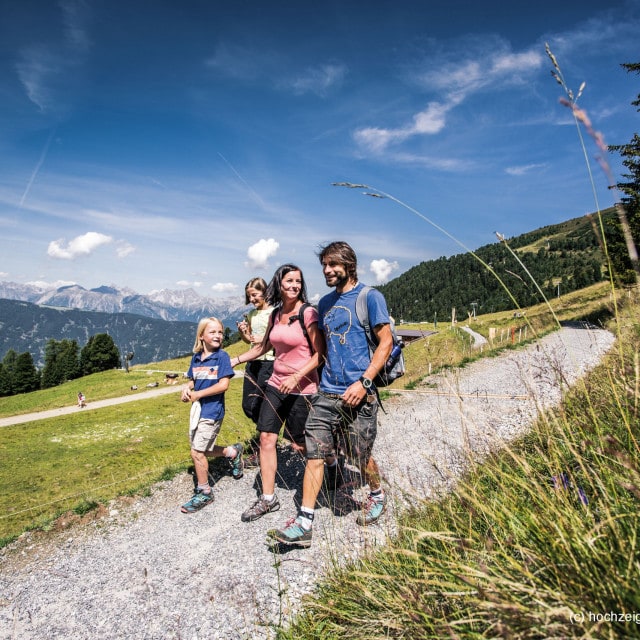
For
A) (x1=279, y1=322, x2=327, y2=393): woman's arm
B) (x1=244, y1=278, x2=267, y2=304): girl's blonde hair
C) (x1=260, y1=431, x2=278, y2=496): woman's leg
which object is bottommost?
(x1=260, y1=431, x2=278, y2=496): woman's leg

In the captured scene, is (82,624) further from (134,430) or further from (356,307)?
(134,430)

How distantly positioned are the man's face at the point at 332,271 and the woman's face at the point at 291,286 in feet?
2.55

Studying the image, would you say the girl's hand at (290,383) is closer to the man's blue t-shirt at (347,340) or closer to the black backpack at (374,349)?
the man's blue t-shirt at (347,340)

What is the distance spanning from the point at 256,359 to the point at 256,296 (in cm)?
111

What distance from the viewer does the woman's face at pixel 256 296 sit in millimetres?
6240

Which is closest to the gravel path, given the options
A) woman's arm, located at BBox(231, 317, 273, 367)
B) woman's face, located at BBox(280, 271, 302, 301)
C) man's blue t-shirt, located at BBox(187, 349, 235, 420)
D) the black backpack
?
the black backpack

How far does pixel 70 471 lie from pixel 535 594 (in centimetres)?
1569

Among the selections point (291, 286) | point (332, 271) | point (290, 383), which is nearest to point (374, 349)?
point (332, 271)

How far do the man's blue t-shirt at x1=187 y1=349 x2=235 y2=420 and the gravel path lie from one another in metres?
1.24

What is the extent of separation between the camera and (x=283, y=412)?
481 cm

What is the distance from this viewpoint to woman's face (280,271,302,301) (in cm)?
473

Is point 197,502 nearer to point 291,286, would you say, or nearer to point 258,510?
point 258,510

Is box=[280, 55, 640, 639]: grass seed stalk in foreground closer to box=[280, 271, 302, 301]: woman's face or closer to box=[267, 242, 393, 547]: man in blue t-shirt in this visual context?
box=[267, 242, 393, 547]: man in blue t-shirt

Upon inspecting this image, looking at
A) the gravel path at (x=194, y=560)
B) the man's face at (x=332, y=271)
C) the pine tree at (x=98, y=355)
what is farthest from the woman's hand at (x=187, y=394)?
the pine tree at (x=98, y=355)
